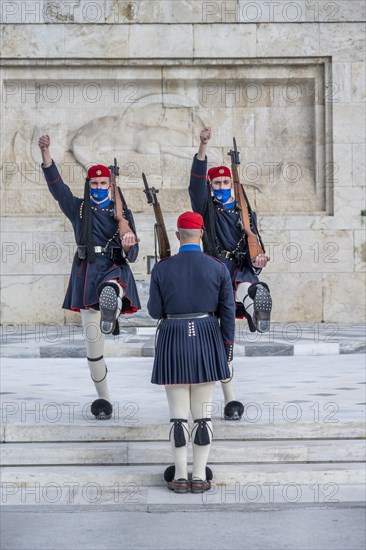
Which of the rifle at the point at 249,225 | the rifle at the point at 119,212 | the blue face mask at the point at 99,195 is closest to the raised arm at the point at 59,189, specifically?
the blue face mask at the point at 99,195

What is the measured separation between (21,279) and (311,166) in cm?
442

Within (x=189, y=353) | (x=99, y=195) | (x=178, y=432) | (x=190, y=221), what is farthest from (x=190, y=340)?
(x=99, y=195)

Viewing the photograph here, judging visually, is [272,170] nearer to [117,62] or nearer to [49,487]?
[117,62]

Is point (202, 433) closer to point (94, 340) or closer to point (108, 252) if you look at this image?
point (94, 340)

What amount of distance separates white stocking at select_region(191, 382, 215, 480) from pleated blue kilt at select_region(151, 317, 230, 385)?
0.09 meters

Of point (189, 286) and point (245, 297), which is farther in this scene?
point (245, 297)

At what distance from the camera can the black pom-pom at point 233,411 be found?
246 inches

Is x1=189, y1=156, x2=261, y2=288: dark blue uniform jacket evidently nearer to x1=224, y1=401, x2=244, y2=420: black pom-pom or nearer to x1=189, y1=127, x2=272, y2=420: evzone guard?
x1=189, y1=127, x2=272, y2=420: evzone guard

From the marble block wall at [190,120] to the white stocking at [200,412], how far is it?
855cm

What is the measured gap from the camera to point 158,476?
17.6 ft

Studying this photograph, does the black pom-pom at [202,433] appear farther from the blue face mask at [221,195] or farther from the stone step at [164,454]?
the blue face mask at [221,195]

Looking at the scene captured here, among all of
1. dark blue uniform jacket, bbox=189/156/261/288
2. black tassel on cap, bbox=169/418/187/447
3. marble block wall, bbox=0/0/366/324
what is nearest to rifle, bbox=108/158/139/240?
dark blue uniform jacket, bbox=189/156/261/288

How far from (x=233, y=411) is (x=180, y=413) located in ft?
3.80

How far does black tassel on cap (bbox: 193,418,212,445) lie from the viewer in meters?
5.10
